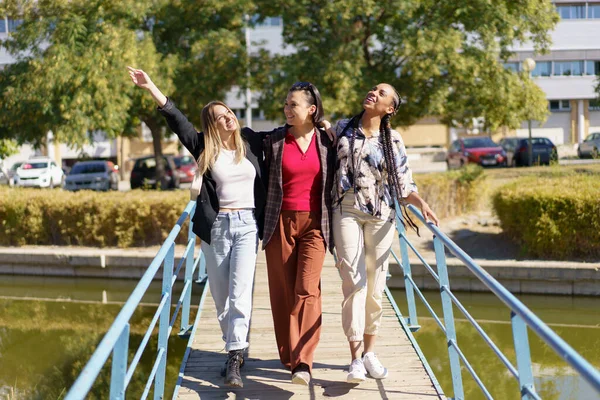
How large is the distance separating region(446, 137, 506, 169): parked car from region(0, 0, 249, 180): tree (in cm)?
1446

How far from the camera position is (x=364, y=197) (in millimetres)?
4809

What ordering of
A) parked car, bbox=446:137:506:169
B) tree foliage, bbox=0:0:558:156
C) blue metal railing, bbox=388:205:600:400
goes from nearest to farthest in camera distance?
1. blue metal railing, bbox=388:205:600:400
2. tree foliage, bbox=0:0:558:156
3. parked car, bbox=446:137:506:169

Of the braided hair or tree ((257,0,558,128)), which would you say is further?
tree ((257,0,558,128))

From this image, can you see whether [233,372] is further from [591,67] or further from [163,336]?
[591,67]

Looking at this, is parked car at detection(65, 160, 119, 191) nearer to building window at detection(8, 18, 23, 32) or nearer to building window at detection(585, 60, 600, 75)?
building window at detection(8, 18, 23, 32)

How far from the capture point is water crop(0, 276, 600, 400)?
8.28 metres

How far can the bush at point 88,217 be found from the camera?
533 inches

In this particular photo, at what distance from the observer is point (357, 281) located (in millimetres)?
4867

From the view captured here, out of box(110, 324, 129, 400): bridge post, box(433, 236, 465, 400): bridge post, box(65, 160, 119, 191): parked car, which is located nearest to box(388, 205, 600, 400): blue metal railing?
box(433, 236, 465, 400): bridge post

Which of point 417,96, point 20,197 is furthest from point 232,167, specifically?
point 417,96

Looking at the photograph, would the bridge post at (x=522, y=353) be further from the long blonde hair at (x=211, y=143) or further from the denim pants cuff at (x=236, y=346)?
the long blonde hair at (x=211, y=143)

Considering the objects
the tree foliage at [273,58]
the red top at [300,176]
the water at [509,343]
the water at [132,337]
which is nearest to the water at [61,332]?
the water at [132,337]

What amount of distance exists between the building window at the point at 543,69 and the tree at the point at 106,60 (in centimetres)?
3509

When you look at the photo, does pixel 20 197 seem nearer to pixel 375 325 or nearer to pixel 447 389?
pixel 447 389
